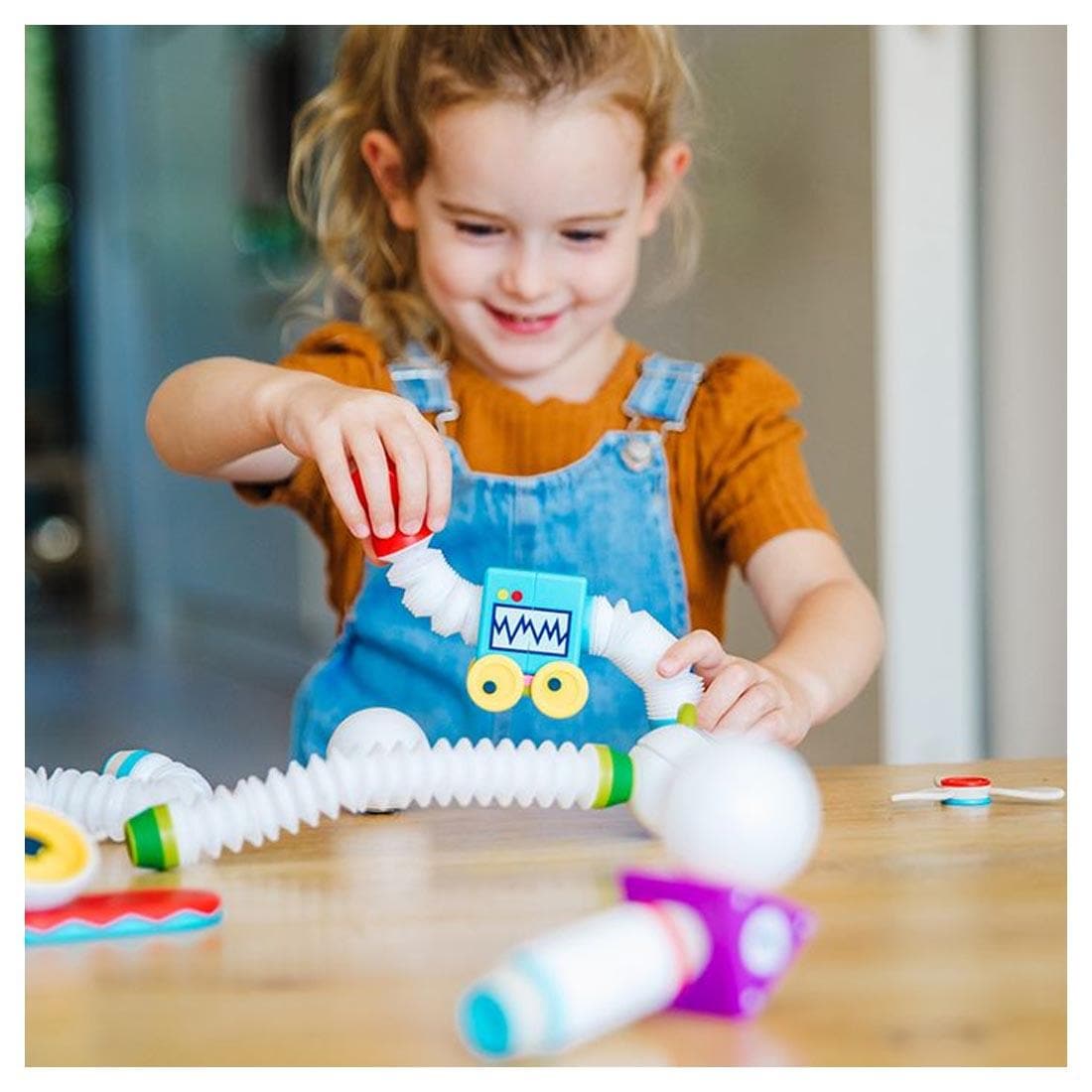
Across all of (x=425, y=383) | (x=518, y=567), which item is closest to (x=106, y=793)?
(x=518, y=567)

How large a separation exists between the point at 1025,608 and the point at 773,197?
45cm

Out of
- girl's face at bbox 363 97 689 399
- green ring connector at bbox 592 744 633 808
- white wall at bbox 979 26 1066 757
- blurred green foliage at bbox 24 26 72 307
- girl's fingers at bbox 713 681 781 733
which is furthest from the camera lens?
blurred green foliage at bbox 24 26 72 307

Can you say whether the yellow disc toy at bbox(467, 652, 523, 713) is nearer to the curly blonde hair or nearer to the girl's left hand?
the girl's left hand

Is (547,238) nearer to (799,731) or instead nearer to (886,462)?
(799,731)

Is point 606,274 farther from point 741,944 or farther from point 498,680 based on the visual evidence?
point 741,944

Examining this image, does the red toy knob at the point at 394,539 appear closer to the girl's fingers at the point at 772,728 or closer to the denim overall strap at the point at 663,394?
the girl's fingers at the point at 772,728

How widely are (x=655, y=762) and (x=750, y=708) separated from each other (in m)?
0.13

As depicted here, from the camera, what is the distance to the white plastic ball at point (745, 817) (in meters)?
0.45

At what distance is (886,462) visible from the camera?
1.41 meters

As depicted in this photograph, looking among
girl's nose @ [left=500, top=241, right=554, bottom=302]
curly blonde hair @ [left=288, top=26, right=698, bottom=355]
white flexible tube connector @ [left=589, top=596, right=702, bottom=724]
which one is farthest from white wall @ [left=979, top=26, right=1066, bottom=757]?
white flexible tube connector @ [left=589, top=596, right=702, bottom=724]

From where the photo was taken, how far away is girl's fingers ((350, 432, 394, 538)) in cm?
63

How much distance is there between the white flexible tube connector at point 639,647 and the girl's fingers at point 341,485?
10 cm

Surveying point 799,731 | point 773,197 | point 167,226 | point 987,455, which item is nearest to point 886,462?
point 987,455
